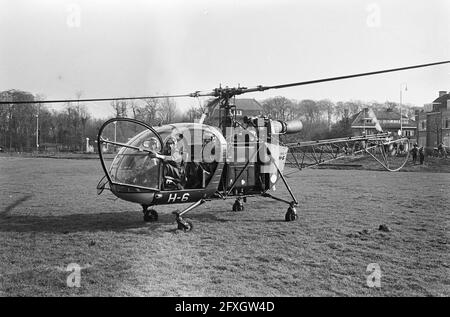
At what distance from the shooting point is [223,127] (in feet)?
35.3

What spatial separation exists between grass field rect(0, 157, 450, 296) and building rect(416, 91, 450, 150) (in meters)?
62.1

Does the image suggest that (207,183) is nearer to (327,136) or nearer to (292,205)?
(292,205)

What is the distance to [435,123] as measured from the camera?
71.9 metres

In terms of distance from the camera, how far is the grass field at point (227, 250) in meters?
5.89

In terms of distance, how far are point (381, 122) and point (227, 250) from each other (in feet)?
296

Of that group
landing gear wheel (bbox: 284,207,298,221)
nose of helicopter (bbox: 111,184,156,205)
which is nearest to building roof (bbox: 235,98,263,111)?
landing gear wheel (bbox: 284,207,298,221)

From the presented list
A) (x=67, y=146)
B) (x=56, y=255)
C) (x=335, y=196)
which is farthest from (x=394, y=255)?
(x=67, y=146)

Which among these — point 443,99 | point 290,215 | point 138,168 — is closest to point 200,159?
point 138,168

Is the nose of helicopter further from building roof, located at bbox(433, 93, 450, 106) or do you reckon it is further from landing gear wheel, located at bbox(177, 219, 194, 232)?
building roof, located at bbox(433, 93, 450, 106)

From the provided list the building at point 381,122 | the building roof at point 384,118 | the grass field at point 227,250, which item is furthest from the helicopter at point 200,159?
the building roof at point 384,118

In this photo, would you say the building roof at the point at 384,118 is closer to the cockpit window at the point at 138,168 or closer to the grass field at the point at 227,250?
the grass field at the point at 227,250

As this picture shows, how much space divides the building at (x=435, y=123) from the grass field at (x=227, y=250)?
62110mm

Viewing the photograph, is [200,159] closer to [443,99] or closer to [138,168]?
[138,168]
